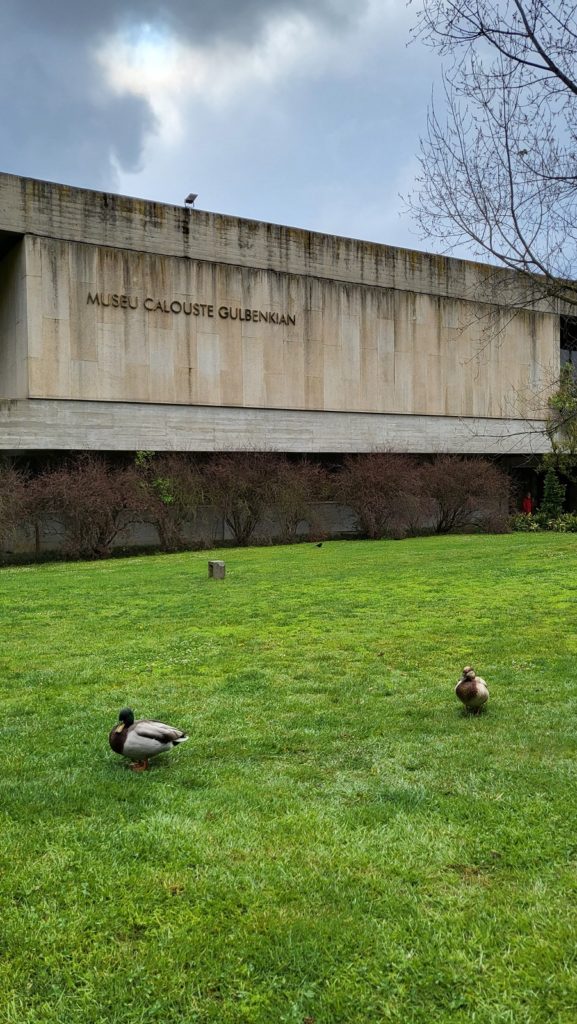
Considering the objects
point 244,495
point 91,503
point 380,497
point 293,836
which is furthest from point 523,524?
point 293,836

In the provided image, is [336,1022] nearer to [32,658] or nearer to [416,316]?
[32,658]

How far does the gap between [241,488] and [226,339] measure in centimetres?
570

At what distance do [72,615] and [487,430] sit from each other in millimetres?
24831

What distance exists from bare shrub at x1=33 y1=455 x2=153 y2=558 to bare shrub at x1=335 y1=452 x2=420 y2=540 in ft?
24.2

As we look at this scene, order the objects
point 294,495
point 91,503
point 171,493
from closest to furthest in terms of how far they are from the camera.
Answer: point 91,503 < point 171,493 < point 294,495

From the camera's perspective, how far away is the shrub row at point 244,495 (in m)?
20.8

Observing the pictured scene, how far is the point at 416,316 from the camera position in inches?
1204

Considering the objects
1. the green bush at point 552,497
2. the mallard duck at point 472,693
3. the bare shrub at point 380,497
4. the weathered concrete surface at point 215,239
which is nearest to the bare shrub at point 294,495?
the bare shrub at point 380,497

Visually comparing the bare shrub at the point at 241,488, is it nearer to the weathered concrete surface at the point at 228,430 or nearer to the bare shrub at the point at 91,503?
the weathered concrete surface at the point at 228,430

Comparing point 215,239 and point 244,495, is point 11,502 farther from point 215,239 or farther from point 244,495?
point 215,239

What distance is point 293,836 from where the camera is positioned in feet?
12.5

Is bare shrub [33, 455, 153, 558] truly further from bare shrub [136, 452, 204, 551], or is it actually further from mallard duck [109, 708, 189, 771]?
mallard duck [109, 708, 189, 771]

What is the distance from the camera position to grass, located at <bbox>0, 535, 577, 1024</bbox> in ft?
8.95

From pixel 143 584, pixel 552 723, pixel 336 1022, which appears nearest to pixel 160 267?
pixel 143 584
